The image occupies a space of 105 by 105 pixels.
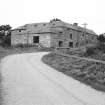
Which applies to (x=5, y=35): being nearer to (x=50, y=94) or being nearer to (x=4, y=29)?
(x=4, y=29)

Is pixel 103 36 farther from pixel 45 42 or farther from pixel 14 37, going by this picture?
pixel 14 37

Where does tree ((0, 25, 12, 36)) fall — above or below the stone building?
above

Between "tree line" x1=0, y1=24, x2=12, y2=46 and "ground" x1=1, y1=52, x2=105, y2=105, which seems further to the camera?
"tree line" x1=0, y1=24, x2=12, y2=46

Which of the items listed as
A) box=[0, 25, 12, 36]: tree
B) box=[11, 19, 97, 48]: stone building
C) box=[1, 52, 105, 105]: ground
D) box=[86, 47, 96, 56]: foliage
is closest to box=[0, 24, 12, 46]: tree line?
box=[0, 25, 12, 36]: tree

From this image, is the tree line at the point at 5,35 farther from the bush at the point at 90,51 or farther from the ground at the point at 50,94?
the ground at the point at 50,94

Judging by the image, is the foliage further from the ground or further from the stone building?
the stone building

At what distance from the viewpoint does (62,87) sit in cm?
769

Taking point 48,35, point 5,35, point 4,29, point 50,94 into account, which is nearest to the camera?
point 50,94

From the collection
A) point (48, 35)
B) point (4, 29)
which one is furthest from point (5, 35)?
point (48, 35)

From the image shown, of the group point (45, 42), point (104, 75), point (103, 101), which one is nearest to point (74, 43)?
point (45, 42)

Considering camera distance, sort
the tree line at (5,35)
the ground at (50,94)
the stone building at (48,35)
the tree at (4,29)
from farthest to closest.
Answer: the tree at (4,29), the tree line at (5,35), the stone building at (48,35), the ground at (50,94)

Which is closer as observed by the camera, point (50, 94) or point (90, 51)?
point (50, 94)

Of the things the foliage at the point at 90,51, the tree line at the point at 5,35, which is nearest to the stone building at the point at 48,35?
the tree line at the point at 5,35

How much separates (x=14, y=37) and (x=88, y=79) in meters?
40.9
